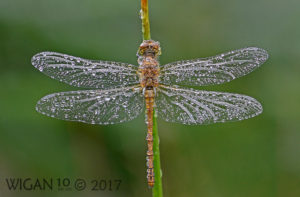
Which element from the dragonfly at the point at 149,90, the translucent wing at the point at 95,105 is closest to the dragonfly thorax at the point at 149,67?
the dragonfly at the point at 149,90

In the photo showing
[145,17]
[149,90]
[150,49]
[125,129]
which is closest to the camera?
[145,17]

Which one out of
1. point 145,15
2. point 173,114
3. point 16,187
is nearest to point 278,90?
point 173,114

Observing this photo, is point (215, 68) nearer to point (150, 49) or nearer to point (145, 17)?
point (150, 49)

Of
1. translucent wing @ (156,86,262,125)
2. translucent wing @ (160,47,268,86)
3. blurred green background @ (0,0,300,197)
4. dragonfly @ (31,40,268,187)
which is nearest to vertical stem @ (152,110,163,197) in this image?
dragonfly @ (31,40,268,187)

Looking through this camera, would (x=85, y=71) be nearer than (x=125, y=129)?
Yes

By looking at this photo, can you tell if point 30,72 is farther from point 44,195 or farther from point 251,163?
point 251,163

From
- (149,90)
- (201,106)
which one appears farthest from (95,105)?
(201,106)

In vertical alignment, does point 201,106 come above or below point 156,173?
above
